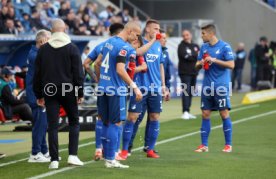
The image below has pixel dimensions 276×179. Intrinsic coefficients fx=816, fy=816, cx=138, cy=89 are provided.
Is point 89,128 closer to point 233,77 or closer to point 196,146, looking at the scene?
point 196,146

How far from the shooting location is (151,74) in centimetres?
1252

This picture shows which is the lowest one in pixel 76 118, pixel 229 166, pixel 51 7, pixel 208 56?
pixel 229 166

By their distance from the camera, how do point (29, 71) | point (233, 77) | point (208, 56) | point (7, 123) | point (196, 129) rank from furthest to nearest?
1. point (233, 77)
2. point (7, 123)
3. point (196, 129)
4. point (208, 56)
5. point (29, 71)

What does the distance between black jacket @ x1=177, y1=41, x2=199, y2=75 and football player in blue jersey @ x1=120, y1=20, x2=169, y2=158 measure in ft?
24.3

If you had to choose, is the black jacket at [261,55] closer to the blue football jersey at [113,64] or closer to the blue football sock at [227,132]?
the blue football sock at [227,132]

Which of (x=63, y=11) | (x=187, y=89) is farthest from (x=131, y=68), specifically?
(x=63, y=11)

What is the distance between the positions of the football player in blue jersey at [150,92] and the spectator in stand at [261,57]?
20230mm

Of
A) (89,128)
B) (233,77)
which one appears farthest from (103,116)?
(233,77)

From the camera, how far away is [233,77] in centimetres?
3334

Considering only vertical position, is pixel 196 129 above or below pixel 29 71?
below

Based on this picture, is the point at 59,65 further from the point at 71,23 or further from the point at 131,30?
the point at 71,23

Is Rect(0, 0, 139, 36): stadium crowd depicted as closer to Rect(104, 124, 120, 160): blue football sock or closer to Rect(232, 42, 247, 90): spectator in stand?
Rect(232, 42, 247, 90): spectator in stand

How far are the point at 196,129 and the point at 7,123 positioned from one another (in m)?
4.81

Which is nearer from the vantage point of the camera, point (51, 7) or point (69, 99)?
point (69, 99)
